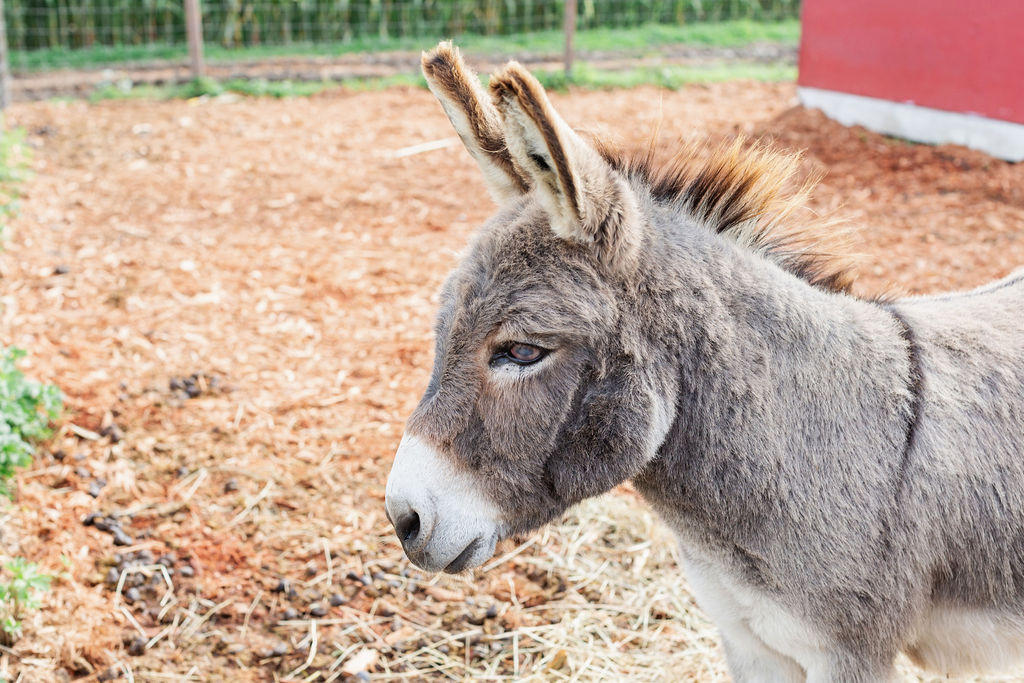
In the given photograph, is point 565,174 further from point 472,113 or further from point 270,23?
point 270,23

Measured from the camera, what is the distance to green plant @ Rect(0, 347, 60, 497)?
13.2ft

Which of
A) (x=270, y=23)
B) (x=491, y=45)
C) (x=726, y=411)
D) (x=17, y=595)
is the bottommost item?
(x=17, y=595)

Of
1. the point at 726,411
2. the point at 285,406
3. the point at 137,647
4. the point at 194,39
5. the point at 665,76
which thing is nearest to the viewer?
the point at 726,411

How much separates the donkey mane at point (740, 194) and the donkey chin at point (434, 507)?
0.89 meters

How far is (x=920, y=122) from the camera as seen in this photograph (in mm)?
9211

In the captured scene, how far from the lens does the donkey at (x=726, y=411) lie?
2141 mm

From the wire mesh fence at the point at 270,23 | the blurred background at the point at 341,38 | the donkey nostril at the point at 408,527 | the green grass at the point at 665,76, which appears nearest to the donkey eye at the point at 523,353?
the donkey nostril at the point at 408,527

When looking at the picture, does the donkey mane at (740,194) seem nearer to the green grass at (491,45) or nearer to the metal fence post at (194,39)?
the metal fence post at (194,39)

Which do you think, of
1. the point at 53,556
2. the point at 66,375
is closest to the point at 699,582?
the point at 53,556

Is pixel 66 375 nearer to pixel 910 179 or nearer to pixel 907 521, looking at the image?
pixel 907 521

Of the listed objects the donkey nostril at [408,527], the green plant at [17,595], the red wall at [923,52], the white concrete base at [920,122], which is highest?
the red wall at [923,52]

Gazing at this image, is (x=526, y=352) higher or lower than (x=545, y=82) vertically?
lower

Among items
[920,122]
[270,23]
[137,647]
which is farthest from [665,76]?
[137,647]

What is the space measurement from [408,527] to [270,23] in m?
16.8
